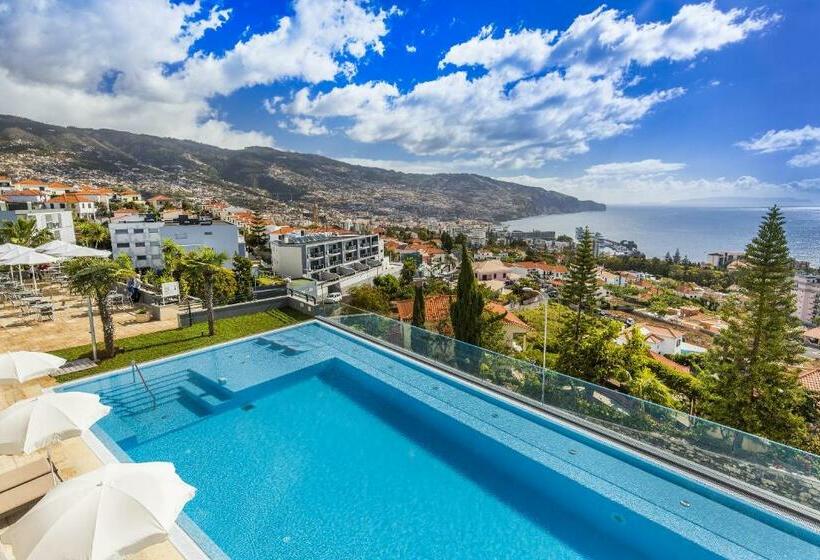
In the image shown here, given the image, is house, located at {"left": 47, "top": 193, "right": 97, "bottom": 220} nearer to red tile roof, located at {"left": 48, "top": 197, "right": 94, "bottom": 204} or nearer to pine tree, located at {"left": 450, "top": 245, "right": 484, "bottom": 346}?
red tile roof, located at {"left": 48, "top": 197, "right": 94, "bottom": 204}

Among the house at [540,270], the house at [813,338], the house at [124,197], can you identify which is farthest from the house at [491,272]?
the house at [124,197]

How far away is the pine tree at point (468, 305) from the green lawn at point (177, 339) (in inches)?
241

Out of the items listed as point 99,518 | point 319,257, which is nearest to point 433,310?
point 99,518

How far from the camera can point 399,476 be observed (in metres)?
6.89

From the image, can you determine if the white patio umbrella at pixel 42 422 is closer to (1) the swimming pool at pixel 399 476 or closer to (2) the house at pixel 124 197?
(1) the swimming pool at pixel 399 476

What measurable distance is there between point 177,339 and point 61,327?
3.50m

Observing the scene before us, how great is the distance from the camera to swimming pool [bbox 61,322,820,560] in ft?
17.7

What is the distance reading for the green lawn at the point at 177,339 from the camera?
10.2 m

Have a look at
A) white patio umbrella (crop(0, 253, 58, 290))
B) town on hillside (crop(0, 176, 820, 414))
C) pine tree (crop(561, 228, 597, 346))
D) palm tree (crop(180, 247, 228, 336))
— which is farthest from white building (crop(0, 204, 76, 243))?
pine tree (crop(561, 228, 597, 346))

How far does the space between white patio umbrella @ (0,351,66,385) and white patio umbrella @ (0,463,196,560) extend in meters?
3.76

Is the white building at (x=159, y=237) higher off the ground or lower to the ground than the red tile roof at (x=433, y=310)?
higher

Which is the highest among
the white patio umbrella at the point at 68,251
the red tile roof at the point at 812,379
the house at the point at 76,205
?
the house at the point at 76,205

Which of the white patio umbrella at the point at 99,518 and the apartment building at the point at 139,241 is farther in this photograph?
the apartment building at the point at 139,241

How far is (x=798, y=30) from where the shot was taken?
2669 cm
